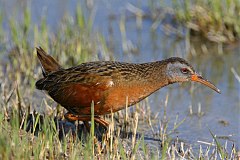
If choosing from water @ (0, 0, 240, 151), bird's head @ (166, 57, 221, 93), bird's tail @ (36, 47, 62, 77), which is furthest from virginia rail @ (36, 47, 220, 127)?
water @ (0, 0, 240, 151)

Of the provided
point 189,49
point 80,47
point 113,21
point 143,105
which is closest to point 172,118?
point 143,105

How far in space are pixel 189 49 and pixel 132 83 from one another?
390 centimetres

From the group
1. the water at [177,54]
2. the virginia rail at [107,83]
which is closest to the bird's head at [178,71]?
the virginia rail at [107,83]

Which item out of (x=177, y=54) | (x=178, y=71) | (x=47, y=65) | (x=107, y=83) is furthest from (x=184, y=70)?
(x=177, y=54)

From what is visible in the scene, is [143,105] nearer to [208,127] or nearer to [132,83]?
Result: [208,127]

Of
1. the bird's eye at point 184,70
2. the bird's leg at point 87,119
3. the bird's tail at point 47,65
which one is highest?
the bird's tail at point 47,65

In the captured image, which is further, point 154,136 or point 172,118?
Result: point 172,118

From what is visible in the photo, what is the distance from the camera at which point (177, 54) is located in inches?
405

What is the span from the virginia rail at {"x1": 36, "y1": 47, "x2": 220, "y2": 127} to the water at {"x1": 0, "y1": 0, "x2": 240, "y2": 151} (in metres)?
0.84

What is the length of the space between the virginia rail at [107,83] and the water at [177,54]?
2.77 feet

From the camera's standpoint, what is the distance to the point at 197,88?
923 cm

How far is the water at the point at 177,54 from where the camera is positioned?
800cm

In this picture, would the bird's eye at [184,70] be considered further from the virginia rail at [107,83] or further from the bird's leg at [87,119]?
the bird's leg at [87,119]

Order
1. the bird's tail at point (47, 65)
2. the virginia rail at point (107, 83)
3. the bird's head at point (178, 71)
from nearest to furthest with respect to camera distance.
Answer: the virginia rail at point (107, 83) < the bird's head at point (178, 71) < the bird's tail at point (47, 65)
